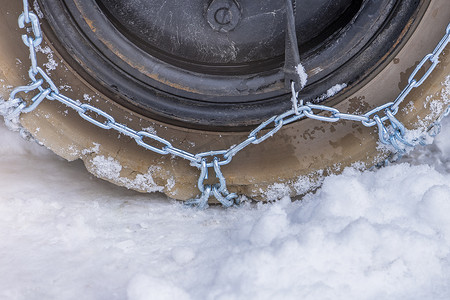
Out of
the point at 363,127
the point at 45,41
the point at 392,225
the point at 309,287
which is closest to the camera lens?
the point at 309,287

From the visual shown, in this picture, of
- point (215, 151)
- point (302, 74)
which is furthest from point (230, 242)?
point (302, 74)

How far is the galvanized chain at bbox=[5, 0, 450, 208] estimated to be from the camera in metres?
1.28

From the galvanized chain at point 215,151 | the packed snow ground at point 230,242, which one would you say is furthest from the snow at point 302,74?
the packed snow ground at point 230,242

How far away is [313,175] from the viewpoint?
57.5 inches

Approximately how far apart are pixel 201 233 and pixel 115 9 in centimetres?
60

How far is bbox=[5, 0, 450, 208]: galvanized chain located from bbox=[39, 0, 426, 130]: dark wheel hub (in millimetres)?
67

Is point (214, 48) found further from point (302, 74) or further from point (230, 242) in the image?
point (230, 242)

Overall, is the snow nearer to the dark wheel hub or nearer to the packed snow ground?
the dark wheel hub

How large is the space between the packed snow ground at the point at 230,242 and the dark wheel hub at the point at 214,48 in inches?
10.8

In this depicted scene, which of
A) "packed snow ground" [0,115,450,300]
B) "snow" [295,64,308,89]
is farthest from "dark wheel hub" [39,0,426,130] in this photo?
"packed snow ground" [0,115,450,300]

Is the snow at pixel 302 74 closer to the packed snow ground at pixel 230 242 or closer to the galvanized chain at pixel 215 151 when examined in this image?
the galvanized chain at pixel 215 151

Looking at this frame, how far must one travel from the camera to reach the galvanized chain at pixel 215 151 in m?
1.28

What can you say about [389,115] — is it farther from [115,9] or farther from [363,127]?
[115,9]

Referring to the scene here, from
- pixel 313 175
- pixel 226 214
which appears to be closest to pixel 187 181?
pixel 226 214
